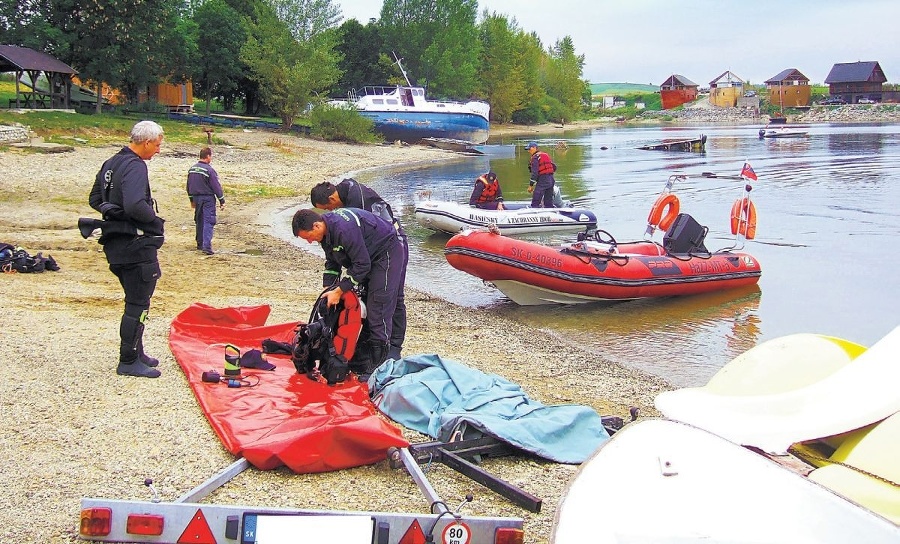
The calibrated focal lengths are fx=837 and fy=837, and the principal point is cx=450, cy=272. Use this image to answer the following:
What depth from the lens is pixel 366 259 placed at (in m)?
5.57

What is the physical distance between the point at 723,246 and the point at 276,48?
95.5 feet

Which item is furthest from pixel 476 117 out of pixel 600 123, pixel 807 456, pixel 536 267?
pixel 600 123

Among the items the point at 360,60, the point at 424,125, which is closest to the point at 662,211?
the point at 424,125

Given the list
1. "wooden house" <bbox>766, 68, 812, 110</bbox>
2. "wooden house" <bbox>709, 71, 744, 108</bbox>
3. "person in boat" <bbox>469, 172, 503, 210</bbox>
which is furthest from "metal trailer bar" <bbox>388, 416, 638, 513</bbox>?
"wooden house" <bbox>709, 71, 744, 108</bbox>

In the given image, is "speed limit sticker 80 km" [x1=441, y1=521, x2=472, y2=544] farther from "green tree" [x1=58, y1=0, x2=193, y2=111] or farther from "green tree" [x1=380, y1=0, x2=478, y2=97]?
"green tree" [x1=380, y1=0, x2=478, y2=97]

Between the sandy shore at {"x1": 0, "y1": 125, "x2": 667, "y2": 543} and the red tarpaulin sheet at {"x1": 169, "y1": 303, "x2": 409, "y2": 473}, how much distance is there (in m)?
0.09

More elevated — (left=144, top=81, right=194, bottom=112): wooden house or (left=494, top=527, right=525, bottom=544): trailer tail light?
(left=144, top=81, right=194, bottom=112): wooden house

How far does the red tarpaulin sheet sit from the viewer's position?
4117 millimetres

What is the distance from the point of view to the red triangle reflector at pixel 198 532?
10.7ft

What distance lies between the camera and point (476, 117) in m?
43.9

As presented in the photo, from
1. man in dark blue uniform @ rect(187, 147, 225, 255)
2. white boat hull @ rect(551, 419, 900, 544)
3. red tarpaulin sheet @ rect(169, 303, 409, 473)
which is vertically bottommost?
red tarpaulin sheet @ rect(169, 303, 409, 473)

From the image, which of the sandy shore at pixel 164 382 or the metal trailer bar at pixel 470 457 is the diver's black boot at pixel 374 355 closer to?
the sandy shore at pixel 164 382

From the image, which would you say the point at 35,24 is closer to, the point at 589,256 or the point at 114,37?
the point at 114,37

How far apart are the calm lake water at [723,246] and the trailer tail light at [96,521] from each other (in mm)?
5458
